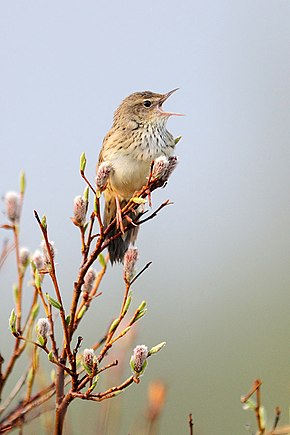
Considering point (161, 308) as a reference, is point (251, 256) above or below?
above

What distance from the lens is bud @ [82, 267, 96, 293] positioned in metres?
1.98

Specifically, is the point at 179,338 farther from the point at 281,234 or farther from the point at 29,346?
the point at 29,346

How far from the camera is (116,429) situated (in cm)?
186

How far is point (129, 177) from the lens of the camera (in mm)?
3002

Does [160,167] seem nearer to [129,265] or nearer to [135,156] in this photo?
[129,265]

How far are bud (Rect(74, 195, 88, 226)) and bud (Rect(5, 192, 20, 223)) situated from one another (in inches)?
7.5

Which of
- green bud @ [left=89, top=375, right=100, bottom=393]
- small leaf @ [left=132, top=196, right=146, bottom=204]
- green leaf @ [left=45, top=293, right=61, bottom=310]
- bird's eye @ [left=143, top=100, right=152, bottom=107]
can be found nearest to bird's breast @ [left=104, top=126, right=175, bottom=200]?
bird's eye @ [left=143, top=100, right=152, bottom=107]

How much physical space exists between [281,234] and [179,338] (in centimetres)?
523

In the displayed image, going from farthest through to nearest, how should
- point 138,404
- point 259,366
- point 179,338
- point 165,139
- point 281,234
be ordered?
point 281,234 < point 179,338 < point 259,366 < point 138,404 < point 165,139

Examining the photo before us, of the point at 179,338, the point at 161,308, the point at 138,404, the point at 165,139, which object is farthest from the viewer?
the point at 161,308

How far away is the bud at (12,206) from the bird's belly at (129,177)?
3.09 feet

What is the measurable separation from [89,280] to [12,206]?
27 centimetres

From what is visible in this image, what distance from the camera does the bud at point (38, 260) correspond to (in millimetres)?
2012

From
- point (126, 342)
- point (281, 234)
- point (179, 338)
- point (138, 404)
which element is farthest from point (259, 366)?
point (126, 342)
